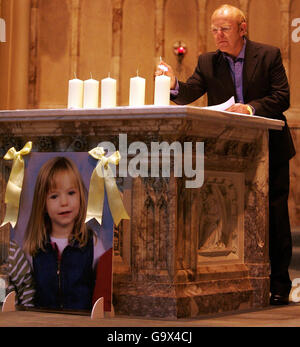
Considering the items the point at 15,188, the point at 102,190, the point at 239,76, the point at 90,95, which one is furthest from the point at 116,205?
the point at 239,76

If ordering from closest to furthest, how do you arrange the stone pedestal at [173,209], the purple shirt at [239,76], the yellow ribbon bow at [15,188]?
1. the stone pedestal at [173,209]
2. the yellow ribbon bow at [15,188]
3. the purple shirt at [239,76]

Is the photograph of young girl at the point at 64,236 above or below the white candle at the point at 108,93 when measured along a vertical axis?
below

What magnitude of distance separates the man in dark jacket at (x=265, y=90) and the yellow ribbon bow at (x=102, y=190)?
34.0 inches

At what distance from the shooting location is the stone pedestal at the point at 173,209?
3924 millimetres

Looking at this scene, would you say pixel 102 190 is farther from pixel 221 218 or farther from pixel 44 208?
pixel 221 218

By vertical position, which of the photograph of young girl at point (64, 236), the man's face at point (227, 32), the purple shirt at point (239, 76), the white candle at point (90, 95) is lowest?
the photograph of young girl at point (64, 236)

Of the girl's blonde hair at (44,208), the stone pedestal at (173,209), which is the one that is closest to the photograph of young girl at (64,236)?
the girl's blonde hair at (44,208)

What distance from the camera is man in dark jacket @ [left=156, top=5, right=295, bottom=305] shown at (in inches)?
183

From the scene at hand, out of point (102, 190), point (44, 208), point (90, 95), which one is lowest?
point (44, 208)

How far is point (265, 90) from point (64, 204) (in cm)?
147

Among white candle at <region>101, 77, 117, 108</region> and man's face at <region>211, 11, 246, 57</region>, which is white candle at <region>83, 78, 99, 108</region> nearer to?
white candle at <region>101, 77, 117, 108</region>

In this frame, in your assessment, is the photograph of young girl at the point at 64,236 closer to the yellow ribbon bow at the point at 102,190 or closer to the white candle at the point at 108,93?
the yellow ribbon bow at the point at 102,190

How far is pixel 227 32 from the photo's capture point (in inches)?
184
